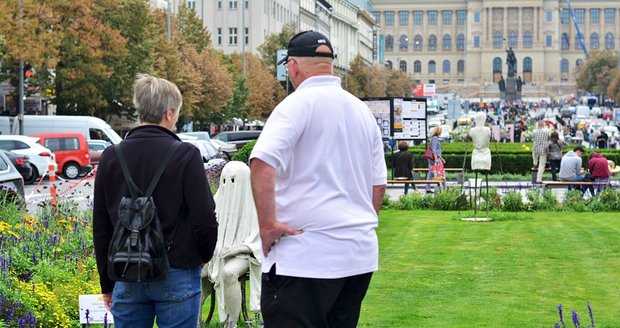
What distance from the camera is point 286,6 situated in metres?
123

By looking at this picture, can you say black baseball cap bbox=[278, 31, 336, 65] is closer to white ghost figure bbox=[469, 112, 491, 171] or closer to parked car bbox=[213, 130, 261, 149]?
white ghost figure bbox=[469, 112, 491, 171]

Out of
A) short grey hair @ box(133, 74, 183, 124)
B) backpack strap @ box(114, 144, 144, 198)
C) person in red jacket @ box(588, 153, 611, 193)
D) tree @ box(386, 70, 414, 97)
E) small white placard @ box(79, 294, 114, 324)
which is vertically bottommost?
small white placard @ box(79, 294, 114, 324)

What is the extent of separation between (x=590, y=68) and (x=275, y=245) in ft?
525

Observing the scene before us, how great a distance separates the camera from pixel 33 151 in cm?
3972

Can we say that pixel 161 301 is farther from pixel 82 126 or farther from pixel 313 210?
pixel 82 126

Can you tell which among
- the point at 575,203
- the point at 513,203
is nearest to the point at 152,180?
the point at 513,203

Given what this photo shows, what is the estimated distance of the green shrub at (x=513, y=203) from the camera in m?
26.0

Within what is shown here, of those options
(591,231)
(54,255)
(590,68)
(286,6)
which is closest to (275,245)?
(54,255)

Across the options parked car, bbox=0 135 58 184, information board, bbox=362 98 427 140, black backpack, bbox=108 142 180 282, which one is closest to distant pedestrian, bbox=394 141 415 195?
information board, bbox=362 98 427 140

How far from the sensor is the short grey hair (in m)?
6.34

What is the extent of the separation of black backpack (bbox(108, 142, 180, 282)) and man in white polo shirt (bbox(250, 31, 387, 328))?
22.3 inches

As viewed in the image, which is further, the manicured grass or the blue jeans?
the manicured grass

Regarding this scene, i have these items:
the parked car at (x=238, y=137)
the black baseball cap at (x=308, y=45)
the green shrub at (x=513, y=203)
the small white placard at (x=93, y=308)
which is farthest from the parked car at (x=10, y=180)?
the parked car at (x=238, y=137)

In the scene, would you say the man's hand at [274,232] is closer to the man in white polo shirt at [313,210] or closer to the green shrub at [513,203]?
the man in white polo shirt at [313,210]
